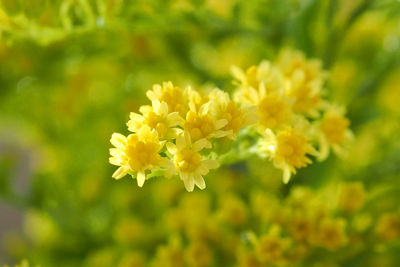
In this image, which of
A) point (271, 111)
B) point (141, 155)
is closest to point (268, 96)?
point (271, 111)

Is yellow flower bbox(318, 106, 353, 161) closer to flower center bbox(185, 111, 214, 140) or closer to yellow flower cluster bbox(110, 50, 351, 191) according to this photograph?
yellow flower cluster bbox(110, 50, 351, 191)

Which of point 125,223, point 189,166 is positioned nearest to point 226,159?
point 189,166

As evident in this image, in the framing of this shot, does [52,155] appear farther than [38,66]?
Yes

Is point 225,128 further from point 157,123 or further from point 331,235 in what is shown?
point 331,235

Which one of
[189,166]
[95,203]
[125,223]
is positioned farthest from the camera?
[95,203]

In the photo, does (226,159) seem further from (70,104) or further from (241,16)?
(70,104)
